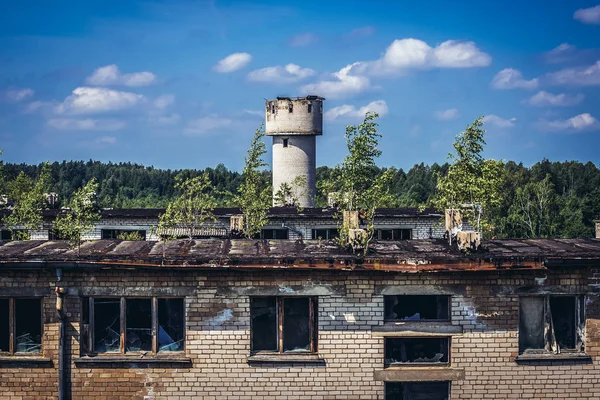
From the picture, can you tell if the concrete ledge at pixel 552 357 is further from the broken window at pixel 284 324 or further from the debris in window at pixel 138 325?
the debris in window at pixel 138 325

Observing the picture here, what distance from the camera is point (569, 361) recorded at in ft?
49.2

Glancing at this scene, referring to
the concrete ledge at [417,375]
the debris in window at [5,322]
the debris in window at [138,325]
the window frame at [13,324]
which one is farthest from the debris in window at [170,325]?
the concrete ledge at [417,375]

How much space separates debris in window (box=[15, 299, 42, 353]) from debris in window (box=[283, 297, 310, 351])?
4.46 metres

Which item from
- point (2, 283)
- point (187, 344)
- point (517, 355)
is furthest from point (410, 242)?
point (2, 283)

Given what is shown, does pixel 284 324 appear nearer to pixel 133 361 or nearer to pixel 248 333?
pixel 248 333

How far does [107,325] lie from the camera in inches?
591

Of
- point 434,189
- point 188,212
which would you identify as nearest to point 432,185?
point 434,189

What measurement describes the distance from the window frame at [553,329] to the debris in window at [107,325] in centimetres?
729

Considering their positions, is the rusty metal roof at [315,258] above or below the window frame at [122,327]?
above

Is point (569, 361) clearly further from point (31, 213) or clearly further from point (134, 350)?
point (31, 213)

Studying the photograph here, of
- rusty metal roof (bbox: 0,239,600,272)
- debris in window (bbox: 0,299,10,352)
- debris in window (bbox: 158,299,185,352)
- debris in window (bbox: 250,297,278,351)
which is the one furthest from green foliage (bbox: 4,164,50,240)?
debris in window (bbox: 250,297,278,351)

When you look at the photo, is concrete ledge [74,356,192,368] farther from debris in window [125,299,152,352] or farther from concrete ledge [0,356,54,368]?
concrete ledge [0,356,54,368]

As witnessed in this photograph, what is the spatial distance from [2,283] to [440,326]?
7.90 meters

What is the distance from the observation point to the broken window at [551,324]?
15.0m
